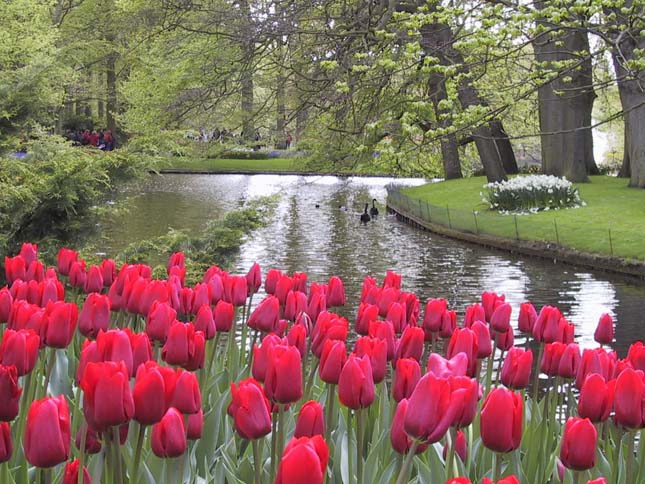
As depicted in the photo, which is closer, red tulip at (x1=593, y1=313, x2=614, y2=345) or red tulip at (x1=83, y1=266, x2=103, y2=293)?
red tulip at (x1=593, y1=313, x2=614, y2=345)

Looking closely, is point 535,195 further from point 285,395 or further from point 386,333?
point 285,395

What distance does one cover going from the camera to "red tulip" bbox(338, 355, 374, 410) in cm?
236

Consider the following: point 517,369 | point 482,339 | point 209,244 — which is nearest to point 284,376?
point 517,369

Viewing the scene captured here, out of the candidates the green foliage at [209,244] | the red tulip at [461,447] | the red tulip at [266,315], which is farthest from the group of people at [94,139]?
the red tulip at [461,447]

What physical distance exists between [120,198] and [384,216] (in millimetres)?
19819

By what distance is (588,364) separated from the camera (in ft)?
10.2

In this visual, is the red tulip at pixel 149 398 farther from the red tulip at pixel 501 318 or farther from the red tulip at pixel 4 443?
the red tulip at pixel 501 318

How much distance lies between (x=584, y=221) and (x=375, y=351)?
1815cm

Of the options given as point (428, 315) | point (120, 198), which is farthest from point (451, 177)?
point (428, 315)

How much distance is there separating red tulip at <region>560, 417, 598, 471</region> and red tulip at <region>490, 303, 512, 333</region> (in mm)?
1449

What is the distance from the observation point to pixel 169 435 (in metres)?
2.22

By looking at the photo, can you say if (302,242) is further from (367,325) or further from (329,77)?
(367,325)

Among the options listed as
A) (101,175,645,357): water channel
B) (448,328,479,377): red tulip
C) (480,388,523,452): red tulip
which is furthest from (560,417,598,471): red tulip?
(101,175,645,357): water channel

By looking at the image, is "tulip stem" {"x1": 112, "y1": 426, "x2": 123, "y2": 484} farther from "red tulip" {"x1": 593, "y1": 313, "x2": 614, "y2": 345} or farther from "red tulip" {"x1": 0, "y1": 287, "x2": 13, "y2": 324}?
"red tulip" {"x1": 593, "y1": 313, "x2": 614, "y2": 345}
